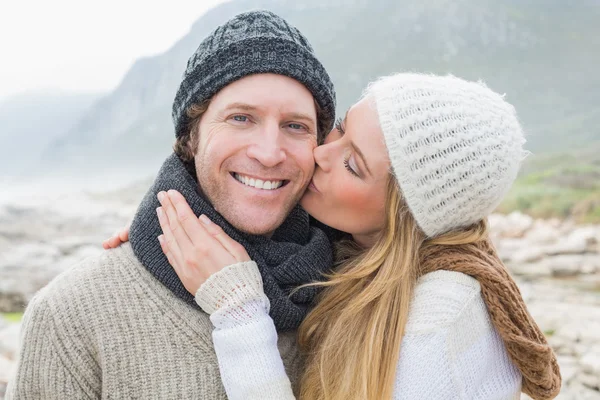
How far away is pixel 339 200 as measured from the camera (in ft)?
7.23

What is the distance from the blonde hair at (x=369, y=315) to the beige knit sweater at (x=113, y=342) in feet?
1.32

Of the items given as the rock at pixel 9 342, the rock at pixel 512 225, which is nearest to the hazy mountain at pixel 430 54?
the rock at pixel 512 225

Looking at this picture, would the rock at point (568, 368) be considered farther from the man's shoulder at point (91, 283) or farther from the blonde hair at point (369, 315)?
the man's shoulder at point (91, 283)

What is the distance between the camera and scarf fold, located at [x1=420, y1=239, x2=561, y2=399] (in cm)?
195

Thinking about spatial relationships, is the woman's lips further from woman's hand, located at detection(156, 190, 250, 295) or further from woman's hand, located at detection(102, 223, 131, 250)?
woman's hand, located at detection(102, 223, 131, 250)

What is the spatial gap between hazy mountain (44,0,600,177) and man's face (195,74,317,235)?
30900 millimetres

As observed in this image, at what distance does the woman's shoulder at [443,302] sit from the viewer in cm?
183

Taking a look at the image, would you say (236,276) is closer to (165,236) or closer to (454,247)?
(165,236)

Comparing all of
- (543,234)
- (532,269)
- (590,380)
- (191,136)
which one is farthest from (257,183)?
(543,234)

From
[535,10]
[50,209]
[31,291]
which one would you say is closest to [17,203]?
[50,209]

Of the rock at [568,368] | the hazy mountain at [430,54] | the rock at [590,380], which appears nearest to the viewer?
the rock at [590,380]

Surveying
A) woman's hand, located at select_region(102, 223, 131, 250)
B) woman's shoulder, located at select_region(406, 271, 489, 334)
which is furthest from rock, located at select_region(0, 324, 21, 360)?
woman's shoulder, located at select_region(406, 271, 489, 334)

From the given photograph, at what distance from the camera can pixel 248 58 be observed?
205cm

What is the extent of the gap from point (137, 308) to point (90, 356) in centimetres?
22
